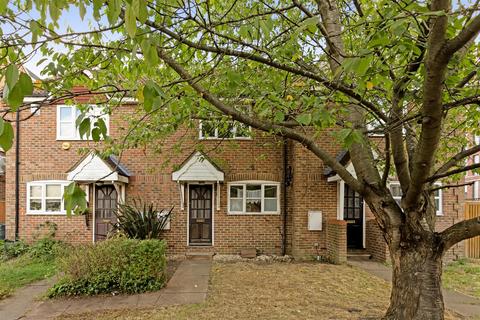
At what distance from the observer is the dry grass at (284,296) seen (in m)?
6.06

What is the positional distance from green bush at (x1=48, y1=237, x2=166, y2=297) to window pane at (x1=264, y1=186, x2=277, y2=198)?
5258 millimetres

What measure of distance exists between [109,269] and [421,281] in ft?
19.5

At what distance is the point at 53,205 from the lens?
11992 mm

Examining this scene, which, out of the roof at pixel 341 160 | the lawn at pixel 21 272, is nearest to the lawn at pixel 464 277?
the roof at pixel 341 160

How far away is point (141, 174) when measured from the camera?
39.5ft

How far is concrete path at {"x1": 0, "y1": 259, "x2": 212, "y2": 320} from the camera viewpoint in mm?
6395

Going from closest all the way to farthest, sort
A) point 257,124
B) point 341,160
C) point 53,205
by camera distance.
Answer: point 257,124 → point 341,160 → point 53,205

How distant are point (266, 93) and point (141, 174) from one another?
816cm

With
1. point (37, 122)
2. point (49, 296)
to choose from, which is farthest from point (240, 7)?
point (37, 122)

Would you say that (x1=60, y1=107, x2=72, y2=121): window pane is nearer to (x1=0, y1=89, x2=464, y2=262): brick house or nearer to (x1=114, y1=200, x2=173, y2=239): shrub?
(x1=0, y1=89, x2=464, y2=262): brick house

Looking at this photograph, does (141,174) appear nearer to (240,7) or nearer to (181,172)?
(181,172)

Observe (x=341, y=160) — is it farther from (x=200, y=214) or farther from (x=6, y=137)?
(x=6, y=137)

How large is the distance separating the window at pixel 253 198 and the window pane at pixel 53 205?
5710 millimetres

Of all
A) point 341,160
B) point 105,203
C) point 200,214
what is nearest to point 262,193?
point 200,214
